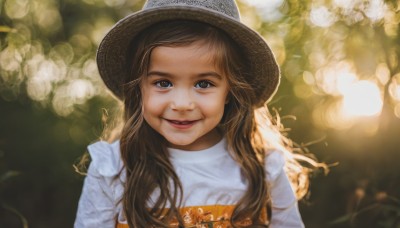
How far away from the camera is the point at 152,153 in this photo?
2.30m

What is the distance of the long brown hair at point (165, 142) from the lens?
2.09 meters

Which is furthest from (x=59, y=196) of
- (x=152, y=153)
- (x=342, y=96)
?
(x=342, y=96)

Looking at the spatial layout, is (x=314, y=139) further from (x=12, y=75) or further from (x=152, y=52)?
(x=12, y=75)

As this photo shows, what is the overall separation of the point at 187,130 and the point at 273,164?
1.69ft

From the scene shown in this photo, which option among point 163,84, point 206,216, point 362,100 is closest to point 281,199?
point 206,216

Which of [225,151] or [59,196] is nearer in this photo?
[225,151]

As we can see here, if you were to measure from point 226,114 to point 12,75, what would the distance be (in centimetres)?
150

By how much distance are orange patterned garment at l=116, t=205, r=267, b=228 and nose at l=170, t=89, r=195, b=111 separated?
460mm

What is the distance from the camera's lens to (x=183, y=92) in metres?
2.06

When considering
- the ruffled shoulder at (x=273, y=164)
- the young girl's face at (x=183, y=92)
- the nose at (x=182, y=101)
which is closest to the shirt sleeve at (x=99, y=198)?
the young girl's face at (x=183, y=92)

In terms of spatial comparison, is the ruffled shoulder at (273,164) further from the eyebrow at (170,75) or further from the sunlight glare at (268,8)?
the sunlight glare at (268,8)

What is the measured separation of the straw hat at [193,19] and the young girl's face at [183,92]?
123mm

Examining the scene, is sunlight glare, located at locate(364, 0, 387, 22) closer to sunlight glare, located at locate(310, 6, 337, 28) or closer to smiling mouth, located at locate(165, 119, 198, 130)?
sunlight glare, located at locate(310, 6, 337, 28)

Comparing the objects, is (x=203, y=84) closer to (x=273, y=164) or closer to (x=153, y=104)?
(x=153, y=104)
